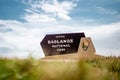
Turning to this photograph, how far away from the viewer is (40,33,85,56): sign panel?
58.0 ft

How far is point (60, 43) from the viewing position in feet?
60.0

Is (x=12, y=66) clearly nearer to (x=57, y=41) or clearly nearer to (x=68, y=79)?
(x=68, y=79)

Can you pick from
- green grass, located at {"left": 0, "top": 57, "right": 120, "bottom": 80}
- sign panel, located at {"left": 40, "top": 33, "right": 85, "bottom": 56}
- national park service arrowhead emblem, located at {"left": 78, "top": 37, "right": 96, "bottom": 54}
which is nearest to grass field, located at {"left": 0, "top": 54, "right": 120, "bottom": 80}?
green grass, located at {"left": 0, "top": 57, "right": 120, "bottom": 80}

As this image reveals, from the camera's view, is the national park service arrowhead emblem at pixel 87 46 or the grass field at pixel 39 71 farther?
the national park service arrowhead emblem at pixel 87 46

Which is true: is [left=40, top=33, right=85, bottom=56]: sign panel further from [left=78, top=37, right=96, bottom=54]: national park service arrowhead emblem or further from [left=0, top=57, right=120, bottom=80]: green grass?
[left=0, top=57, right=120, bottom=80]: green grass

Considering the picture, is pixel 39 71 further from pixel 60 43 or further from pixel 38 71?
pixel 60 43

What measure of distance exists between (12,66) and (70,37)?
57.6ft

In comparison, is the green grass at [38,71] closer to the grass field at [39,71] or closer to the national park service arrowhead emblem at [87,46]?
the grass field at [39,71]

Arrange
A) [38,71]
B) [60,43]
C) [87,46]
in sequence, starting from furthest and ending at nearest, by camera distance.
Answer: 1. [87,46]
2. [60,43]
3. [38,71]

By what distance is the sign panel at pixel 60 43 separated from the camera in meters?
17.7

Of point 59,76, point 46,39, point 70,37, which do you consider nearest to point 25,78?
point 59,76

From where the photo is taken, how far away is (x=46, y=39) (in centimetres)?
1775

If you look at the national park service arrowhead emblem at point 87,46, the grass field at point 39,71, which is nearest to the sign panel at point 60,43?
the national park service arrowhead emblem at point 87,46

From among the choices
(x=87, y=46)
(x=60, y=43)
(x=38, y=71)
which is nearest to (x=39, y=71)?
(x=38, y=71)
